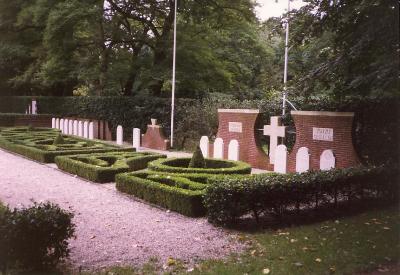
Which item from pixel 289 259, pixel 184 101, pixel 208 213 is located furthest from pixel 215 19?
pixel 289 259

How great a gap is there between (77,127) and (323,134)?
19132 millimetres

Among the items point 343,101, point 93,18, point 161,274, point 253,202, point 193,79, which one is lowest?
point 161,274

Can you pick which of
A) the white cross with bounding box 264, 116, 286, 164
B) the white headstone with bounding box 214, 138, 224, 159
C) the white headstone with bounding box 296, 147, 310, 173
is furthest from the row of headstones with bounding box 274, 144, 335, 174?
the white headstone with bounding box 214, 138, 224, 159

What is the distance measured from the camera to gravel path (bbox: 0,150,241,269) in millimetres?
7090

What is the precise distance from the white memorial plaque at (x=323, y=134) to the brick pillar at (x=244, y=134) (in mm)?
2388

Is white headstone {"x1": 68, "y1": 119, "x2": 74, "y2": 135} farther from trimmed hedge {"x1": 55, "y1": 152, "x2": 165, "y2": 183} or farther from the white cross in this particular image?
the white cross

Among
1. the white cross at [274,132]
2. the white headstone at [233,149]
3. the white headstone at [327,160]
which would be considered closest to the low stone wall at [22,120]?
the white headstone at [233,149]

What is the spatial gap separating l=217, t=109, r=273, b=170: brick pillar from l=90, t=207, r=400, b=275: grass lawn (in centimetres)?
753

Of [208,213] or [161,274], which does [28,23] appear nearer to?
[208,213]

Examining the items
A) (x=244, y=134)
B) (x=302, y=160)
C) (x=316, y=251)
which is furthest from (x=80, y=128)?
(x=316, y=251)

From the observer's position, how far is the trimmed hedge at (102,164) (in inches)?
538

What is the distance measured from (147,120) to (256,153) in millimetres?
11896

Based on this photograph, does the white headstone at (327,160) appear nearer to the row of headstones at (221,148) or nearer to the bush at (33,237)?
the row of headstones at (221,148)

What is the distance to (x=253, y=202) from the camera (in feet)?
28.0
